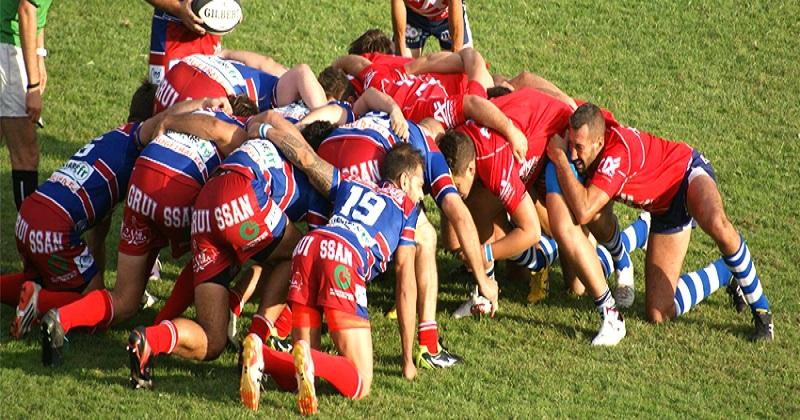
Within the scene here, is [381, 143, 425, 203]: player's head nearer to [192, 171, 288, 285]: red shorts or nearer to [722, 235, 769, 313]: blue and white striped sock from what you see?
[192, 171, 288, 285]: red shorts

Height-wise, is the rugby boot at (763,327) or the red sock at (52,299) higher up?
the red sock at (52,299)

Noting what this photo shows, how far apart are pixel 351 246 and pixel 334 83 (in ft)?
7.71

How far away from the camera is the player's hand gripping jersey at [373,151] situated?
8.75 meters

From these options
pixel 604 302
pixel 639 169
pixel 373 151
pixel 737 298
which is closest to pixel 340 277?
pixel 373 151

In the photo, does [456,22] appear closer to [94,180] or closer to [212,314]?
[94,180]

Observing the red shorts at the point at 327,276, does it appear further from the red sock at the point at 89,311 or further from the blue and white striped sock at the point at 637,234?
the blue and white striped sock at the point at 637,234

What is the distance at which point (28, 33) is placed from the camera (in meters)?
9.99

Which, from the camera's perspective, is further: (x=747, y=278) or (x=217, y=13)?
(x=217, y=13)

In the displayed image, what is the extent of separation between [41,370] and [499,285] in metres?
3.70

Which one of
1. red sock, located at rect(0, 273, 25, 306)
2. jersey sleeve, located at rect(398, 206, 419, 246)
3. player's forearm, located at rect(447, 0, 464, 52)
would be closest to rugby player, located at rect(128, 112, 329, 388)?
jersey sleeve, located at rect(398, 206, 419, 246)

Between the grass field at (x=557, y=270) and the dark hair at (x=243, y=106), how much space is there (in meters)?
1.51

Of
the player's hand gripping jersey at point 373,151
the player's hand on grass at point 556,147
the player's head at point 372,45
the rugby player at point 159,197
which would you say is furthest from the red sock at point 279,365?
the player's head at point 372,45

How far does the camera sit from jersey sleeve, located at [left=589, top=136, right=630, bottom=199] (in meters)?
9.52

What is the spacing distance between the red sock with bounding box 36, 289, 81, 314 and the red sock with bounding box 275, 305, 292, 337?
1395 mm
